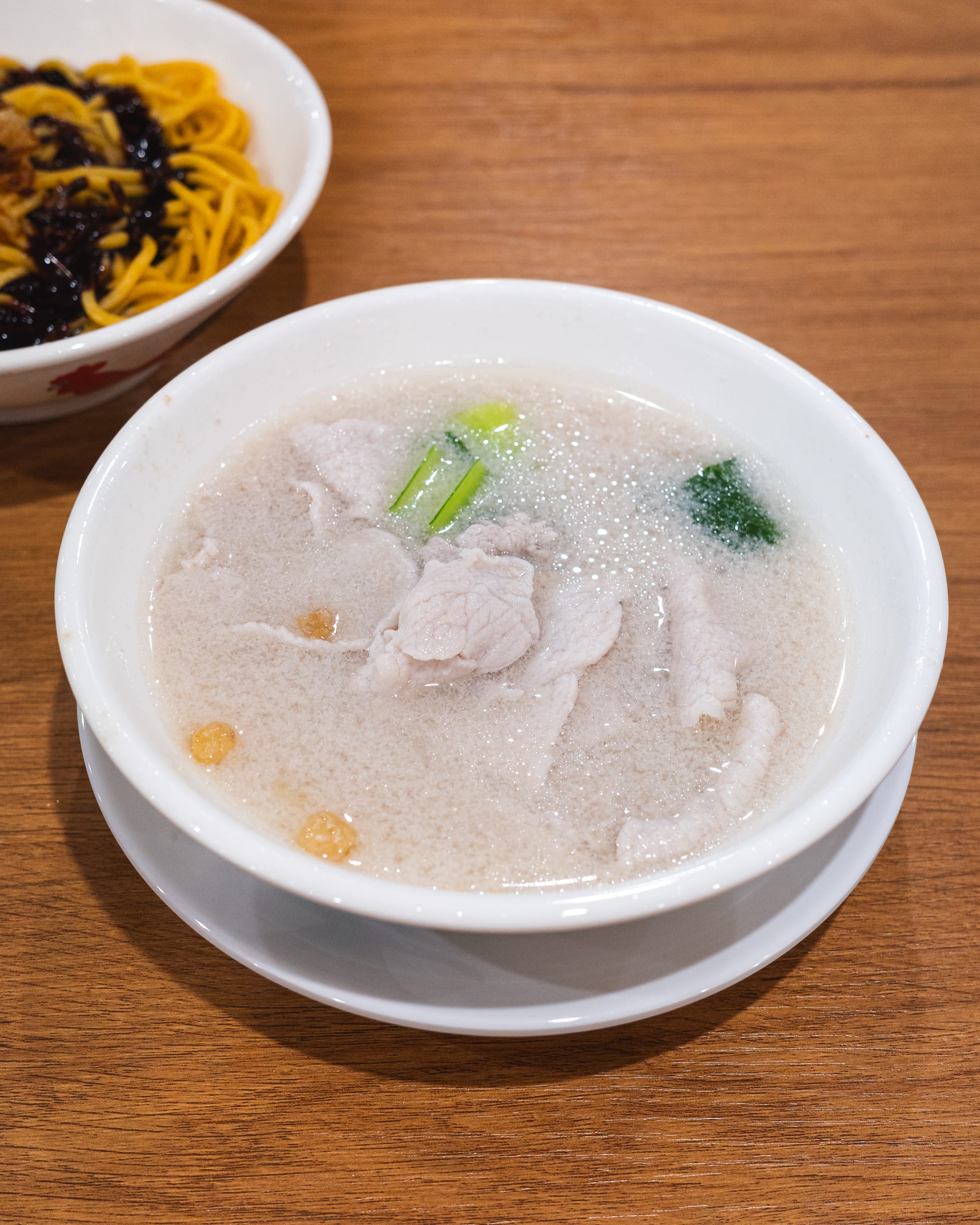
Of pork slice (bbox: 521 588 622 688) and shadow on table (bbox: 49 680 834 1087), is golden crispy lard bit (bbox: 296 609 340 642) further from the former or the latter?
shadow on table (bbox: 49 680 834 1087)

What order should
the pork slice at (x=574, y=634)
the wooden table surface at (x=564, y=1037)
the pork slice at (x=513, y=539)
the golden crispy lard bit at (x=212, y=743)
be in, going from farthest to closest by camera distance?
the pork slice at (x=513, y=539) → the pork slice at (x=574, y=634) → the golden crispy lard bit at (x=212, y=743) → the wooden table surface at (x=564, y=1037)

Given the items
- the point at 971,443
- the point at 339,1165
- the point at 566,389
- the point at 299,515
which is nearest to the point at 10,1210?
the point at 339,1165

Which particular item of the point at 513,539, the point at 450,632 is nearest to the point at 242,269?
the point at 513,539

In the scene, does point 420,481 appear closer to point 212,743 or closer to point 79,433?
point 212,743

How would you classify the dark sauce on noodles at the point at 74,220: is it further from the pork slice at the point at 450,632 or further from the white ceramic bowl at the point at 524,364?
the pork slice at the point at 450,632

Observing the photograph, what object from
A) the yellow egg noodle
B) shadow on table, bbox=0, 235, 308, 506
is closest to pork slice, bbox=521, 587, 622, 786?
shadow on table, bbox=0, 235, 308, 506

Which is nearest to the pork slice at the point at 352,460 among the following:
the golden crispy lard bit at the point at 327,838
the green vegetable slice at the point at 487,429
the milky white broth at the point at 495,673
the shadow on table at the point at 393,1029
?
the milky white broth at the point at 495,673

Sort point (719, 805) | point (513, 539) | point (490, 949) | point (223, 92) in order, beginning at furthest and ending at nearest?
point (223, 92) < point (513, 539) < point (719, 805) < point (490, 949)
